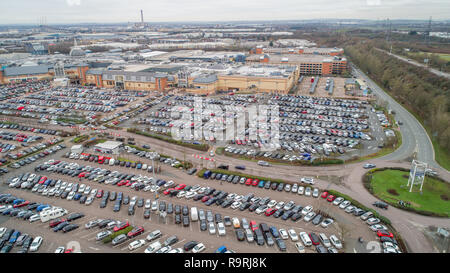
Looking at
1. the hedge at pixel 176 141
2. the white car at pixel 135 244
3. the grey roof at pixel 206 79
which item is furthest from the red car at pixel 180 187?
the grey roof at pixel 206 79

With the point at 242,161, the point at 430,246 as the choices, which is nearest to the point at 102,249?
the point at 242,161

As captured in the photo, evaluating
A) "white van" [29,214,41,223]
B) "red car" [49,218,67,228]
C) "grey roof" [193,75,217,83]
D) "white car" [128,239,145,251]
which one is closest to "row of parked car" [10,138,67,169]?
"white van" [29,214,41,223]

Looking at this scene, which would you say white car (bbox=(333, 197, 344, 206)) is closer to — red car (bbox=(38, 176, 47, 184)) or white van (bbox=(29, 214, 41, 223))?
white van (bbox=(29, 214, 41, 223))

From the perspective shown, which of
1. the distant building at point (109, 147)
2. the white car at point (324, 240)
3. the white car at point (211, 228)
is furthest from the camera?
the distant building at point (109, 147)

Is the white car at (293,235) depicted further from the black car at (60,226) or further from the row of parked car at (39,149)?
the row of parked car at (39,149)

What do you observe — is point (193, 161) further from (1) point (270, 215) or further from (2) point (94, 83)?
(2) point (94, 83)
